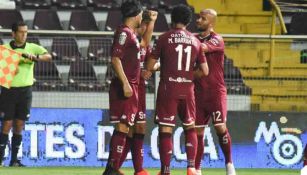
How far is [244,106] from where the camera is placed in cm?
1922

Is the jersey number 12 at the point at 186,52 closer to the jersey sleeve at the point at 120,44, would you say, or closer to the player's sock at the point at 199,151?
the jersey sleeve at the point at 120,44

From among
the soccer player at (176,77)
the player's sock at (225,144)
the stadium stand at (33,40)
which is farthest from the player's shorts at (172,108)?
the stadium stand at (33,40)

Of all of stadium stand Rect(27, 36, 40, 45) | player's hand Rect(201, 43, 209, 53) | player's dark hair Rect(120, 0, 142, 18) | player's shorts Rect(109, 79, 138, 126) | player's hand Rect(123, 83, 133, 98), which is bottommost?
player's shorts Rect(109, 79, 138, 126)

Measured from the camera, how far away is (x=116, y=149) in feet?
43.5

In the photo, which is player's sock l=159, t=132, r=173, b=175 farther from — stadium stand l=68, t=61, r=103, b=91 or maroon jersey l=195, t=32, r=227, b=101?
stadium stand l=68, t=61, r=103, b=91

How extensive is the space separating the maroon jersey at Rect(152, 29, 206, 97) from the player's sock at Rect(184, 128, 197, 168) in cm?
52

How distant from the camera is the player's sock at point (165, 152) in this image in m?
13.4

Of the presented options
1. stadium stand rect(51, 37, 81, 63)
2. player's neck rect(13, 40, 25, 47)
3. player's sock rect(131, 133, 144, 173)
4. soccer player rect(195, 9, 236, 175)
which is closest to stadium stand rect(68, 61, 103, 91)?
stadium stand rect(51, 37, 81, 63)

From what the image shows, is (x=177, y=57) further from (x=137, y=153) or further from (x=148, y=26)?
(x=137, y=153)

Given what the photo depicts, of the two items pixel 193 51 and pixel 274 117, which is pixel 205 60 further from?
pixel 274 117

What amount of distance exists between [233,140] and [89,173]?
3.71 m

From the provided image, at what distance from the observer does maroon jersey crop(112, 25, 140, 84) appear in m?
13.2

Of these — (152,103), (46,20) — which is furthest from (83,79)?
(46,20)

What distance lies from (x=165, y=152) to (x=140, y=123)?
0.75m
